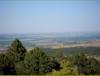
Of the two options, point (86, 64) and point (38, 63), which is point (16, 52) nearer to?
point (38, 63)

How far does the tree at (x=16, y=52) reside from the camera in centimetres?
627

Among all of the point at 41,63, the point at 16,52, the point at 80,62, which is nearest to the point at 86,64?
the point at 80,62

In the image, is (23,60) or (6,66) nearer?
(23,60)

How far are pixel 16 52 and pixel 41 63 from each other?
877 millimetres

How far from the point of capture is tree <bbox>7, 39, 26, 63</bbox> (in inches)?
247

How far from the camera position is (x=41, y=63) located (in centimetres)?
628

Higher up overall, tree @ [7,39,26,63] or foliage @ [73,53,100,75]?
tree @ [7,39,26,63]

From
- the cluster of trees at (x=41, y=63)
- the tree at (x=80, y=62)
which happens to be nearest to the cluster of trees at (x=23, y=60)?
the cluster of trees at (x=41, y=63)

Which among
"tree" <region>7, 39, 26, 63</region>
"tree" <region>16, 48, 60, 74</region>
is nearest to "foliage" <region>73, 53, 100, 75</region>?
"tree" <region>16, 48, 60, 74</region>

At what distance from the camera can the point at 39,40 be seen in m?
6.27

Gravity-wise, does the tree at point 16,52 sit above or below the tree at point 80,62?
above

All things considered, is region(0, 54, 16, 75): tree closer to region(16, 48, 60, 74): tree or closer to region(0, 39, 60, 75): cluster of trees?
region(0, 39, 60, 75): cluster of trees

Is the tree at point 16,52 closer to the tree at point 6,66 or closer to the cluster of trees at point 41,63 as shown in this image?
the cluster of trees at point 41,63

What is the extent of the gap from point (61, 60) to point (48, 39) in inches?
31.4
